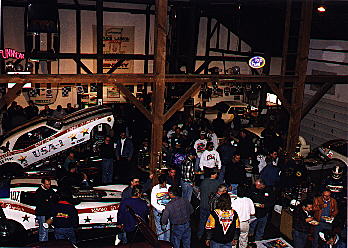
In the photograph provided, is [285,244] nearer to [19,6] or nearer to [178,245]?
[178,245]

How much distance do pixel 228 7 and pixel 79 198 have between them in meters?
13.7

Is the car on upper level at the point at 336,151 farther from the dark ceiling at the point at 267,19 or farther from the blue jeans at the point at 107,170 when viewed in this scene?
the blue jeans at the point at 107,170

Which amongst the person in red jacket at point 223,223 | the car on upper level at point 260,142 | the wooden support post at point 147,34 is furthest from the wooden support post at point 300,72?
the wooden support post at point 147,34

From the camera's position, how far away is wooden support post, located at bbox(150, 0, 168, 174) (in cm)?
1031

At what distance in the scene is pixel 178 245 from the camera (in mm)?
8914

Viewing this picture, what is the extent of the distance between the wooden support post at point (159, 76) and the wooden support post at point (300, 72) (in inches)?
183

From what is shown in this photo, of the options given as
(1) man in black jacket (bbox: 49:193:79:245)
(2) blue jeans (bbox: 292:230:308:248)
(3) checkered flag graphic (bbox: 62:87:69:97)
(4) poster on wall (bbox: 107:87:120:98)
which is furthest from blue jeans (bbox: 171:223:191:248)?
(4) poster on wall (bbox: 107:87:120:98)

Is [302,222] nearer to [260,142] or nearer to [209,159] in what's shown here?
[209,159]

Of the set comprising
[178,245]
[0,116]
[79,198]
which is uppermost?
[0,116]

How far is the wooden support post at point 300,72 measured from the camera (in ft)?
41.0

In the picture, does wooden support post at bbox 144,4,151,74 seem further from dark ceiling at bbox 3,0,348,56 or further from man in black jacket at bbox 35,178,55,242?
man in black jacket at bbox 35,178,55,242

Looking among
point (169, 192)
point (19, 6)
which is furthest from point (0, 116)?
point (169, 192)

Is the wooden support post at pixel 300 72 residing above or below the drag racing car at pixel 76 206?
above

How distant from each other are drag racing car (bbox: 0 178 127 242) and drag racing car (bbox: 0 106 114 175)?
323 centimetres
